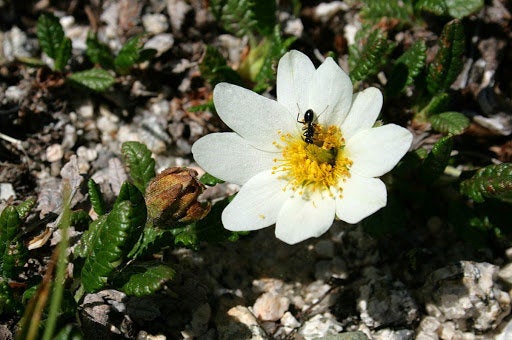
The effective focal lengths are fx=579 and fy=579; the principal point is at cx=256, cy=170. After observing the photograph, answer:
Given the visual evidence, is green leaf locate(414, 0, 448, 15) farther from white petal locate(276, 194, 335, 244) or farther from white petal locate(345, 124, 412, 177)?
white petal locate(276, 194, 335, 244)

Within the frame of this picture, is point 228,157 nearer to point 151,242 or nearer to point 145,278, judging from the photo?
point 151,242

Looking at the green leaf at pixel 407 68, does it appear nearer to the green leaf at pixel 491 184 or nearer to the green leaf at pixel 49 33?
the green leaf at pixel 491 184

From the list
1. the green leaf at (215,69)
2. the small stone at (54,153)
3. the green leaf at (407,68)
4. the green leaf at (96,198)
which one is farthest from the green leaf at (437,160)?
the small stone at (54,153)

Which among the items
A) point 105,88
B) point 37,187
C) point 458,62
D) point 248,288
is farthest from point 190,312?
point 458,62

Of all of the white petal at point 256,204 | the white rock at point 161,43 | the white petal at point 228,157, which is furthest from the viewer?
the white rock at point 161,43

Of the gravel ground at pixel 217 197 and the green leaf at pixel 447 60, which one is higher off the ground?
the green leaf at pixel 447 60

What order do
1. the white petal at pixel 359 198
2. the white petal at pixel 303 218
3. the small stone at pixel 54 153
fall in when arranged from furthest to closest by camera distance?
the small stone at pixel 54 153
the white petal at pixel 303 218
the white petal at pixel 359 198

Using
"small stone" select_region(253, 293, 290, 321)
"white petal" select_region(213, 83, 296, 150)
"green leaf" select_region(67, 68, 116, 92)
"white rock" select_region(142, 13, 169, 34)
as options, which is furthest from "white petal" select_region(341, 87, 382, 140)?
"white rock" select_region(142, 13, 169, 34)
